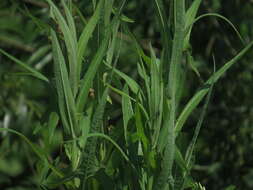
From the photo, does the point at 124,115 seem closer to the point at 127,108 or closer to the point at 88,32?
the point at 127,108

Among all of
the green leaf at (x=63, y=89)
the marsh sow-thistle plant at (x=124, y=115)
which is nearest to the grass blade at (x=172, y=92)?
the marsh sow-thistle plant at (x=124, y=115)

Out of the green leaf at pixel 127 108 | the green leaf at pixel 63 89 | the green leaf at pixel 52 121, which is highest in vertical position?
the green leaf at pixel 63 89

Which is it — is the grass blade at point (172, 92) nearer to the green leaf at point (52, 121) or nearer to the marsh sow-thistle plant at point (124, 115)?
the marsh sow-thistle plant at point (124, 115)

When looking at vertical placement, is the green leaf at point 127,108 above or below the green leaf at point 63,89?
below

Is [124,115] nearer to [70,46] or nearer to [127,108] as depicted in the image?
[127,108]

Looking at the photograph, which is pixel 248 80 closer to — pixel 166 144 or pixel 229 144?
pixel 229 144

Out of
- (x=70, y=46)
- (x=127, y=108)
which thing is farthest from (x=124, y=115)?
(x=70, y=46)

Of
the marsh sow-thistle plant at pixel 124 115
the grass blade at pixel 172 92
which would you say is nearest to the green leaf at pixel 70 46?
the marsh sow-thistle plant at pixel 124 115

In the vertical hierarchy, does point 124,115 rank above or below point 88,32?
below

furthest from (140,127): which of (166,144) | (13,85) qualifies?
(13,85)
